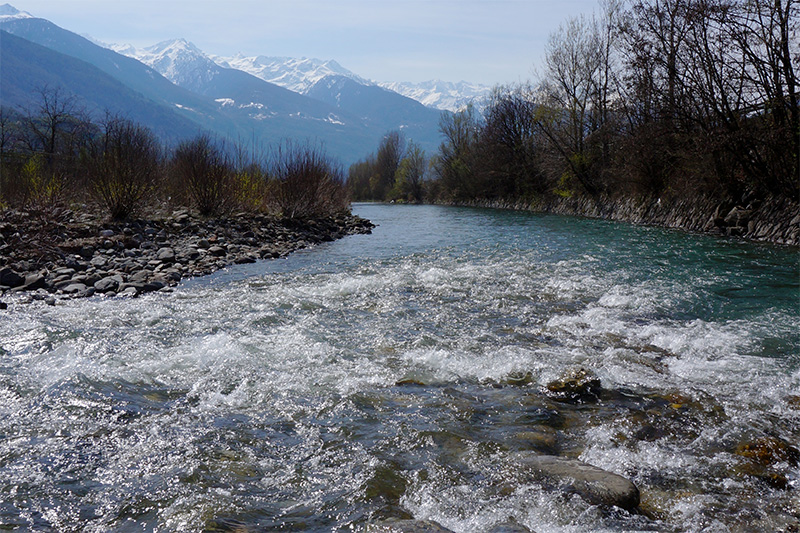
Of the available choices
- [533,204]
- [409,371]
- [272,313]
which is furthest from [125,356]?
[533,204]

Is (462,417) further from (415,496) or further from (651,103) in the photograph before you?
(651,103)

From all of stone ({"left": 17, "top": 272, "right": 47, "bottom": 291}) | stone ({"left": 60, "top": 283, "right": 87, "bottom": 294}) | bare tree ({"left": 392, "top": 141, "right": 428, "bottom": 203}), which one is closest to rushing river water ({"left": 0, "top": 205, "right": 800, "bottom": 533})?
stone ({"left": 60, "top": 283, "right": 87, "bottom": 294})

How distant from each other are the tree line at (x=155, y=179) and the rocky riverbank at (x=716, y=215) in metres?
15.6

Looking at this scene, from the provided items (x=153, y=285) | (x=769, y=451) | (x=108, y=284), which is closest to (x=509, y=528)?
(x=769, y=451)

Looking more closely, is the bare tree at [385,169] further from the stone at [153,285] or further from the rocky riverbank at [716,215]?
the stone at [153,285]

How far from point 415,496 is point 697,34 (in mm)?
21318

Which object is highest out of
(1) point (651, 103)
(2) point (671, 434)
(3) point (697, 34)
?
(3) point (697, 34)

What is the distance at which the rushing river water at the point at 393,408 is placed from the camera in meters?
3.16

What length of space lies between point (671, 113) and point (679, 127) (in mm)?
682

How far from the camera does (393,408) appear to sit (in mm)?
4688

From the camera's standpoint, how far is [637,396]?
16.1ft

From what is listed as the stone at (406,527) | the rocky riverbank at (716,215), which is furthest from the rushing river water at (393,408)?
the rocky riverbank at (716,215)

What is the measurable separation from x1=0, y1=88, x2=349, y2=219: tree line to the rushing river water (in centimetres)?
823

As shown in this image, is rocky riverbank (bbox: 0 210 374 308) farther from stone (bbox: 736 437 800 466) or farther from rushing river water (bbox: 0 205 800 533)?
stone (bbox: 736 437 800 466)
